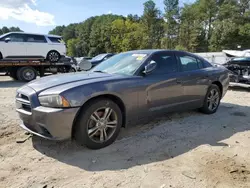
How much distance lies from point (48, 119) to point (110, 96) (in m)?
1.02

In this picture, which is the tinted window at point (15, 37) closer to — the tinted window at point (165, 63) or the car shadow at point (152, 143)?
the car shadow at point (152, 143)

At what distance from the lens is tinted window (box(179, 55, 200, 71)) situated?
513cm

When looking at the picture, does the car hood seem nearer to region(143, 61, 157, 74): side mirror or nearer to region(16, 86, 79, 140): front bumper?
region(16, 86, 79, 140): front bumper

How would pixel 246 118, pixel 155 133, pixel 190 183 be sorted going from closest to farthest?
pixel 190 183, pixel 155 133, pixel 246 118

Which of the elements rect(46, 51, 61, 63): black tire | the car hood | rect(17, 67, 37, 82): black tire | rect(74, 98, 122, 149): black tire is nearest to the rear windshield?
rect(46, 51, 61, 63): black tire

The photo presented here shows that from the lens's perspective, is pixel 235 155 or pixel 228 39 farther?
pixel 228 39

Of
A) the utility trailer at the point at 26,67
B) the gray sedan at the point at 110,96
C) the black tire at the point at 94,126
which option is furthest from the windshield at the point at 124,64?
the utility trailer at the point at 26,67

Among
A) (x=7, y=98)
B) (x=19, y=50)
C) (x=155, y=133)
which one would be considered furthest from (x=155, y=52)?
(x=19, y=50)

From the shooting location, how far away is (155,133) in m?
4.46

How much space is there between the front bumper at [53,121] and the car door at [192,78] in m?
2.47

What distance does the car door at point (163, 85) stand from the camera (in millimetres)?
4328

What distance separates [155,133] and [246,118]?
2.47 meters

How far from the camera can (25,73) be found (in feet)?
42.9

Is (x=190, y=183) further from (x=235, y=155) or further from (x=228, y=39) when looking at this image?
(x=228, y=39)
